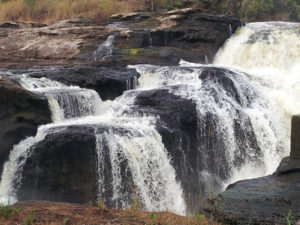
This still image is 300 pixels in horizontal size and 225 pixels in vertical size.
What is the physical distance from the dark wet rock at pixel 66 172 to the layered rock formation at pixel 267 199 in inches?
108

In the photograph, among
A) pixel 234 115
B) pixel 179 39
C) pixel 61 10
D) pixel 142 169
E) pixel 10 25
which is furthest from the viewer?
pixel 61 10

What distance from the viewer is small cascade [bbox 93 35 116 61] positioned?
16.9 meters

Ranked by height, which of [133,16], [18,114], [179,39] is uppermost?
[133,16]

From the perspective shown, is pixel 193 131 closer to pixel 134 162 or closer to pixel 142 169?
pixel 142 169

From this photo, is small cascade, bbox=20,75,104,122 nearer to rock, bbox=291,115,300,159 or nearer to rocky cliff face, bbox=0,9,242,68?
rocky cliff face, bbox=0,9,242,68

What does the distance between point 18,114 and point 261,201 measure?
20.4ft

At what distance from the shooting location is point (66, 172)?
832 cm

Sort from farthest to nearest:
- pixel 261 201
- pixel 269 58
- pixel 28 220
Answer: pixel 269 58 < pixel 261 201 < pixel 28 220

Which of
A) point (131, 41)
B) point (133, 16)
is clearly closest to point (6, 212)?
point (131, 41)

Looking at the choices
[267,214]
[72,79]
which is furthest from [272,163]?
[72,79]

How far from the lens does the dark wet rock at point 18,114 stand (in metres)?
9.08

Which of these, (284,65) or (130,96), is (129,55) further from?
(284,65)

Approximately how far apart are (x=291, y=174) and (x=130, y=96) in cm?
586

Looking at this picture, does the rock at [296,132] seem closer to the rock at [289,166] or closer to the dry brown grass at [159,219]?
the rock at [289,166]
